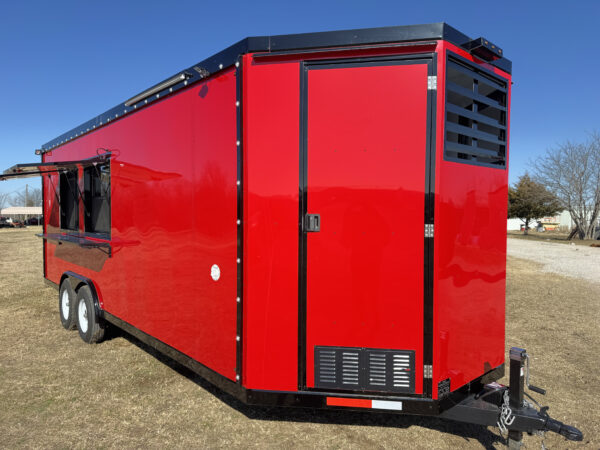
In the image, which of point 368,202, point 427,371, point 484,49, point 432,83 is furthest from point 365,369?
point 484,49

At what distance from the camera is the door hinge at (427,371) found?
8.48 feet

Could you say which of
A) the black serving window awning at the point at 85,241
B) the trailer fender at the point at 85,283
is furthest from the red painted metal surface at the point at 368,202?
the trailer fender at the point at 85,283

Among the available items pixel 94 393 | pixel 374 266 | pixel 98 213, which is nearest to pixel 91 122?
pixel 98 213

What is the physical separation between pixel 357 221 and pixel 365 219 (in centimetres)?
5

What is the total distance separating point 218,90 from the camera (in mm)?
2992

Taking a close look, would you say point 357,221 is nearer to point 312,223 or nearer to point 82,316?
point 312,223

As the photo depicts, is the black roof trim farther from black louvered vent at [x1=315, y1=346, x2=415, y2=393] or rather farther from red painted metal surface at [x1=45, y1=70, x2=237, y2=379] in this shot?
black louvered vent at [x1=315, y1=346, x2=415, y2=393]

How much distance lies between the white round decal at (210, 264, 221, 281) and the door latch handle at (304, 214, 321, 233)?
84cm

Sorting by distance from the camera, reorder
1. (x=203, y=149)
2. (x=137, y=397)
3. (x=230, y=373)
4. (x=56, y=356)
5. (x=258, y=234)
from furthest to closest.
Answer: (x=56, y=356) < (x=137, y=397) < (x=203, y=149) < (x=230, y=373) < (x=258, y=234)

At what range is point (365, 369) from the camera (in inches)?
104

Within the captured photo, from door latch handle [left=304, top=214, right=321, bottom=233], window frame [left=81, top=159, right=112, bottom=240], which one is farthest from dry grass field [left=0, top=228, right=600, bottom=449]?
door latch handle [left=304, top=214, right=321, bottom=233]

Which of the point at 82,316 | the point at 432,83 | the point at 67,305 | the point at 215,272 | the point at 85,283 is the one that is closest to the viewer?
the point at 432,83

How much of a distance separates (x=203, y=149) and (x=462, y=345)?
2.49 metres

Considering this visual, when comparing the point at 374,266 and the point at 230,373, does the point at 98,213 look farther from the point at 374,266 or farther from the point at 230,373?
the point at 374,266
